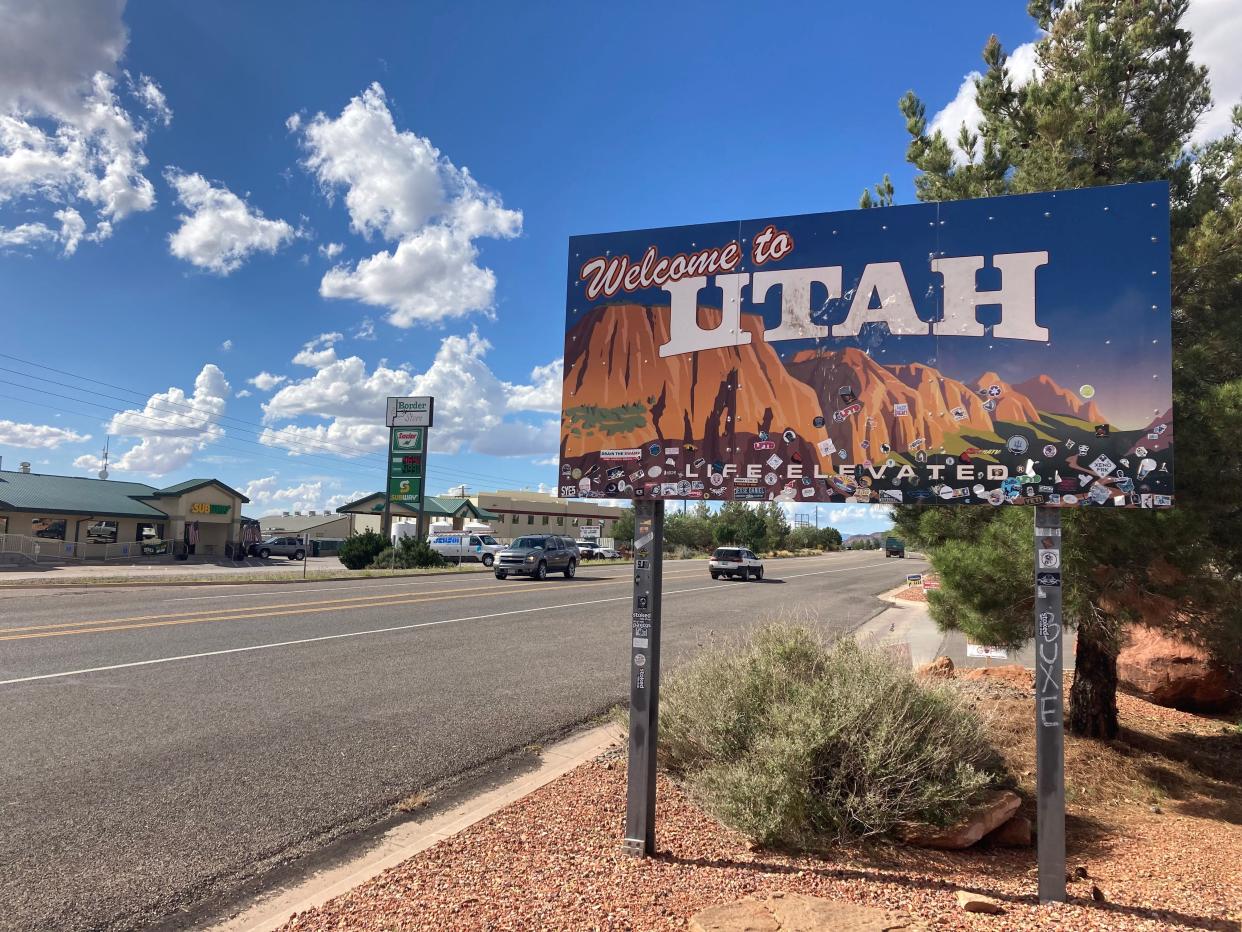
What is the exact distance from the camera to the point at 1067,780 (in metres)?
6.00

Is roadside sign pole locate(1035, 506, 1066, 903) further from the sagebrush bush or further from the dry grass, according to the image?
the dry grass

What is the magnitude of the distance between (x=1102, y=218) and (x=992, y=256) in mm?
513

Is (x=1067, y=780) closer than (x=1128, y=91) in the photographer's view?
Yes

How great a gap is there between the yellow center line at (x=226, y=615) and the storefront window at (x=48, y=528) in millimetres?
38970

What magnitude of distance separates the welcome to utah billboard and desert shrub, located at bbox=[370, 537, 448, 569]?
115ft

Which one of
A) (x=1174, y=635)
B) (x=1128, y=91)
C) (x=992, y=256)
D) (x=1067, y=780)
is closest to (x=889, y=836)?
(x=1067, y=780)

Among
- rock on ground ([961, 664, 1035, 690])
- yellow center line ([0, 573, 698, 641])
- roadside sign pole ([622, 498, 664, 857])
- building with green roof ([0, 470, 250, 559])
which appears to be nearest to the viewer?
roadside sign pole ([622, 498, 664, 857])

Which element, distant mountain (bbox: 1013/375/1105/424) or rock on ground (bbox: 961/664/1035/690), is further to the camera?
rock on ground (bbox: 961/664/1035/690)

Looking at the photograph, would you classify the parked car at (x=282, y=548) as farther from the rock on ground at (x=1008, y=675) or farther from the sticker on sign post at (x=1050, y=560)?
the sticker on sign post at (x=1050, y=560)

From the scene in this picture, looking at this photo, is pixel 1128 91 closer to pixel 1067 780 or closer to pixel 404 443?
pixel 1067 780

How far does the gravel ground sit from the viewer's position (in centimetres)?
336

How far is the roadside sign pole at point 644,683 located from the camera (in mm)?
4082

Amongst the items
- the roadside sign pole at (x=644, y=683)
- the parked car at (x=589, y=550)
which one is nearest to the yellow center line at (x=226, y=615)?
the roadside sign pole at (x=644, y=683)

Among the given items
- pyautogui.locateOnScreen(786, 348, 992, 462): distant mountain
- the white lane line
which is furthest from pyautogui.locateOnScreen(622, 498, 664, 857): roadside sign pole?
the white lane line
